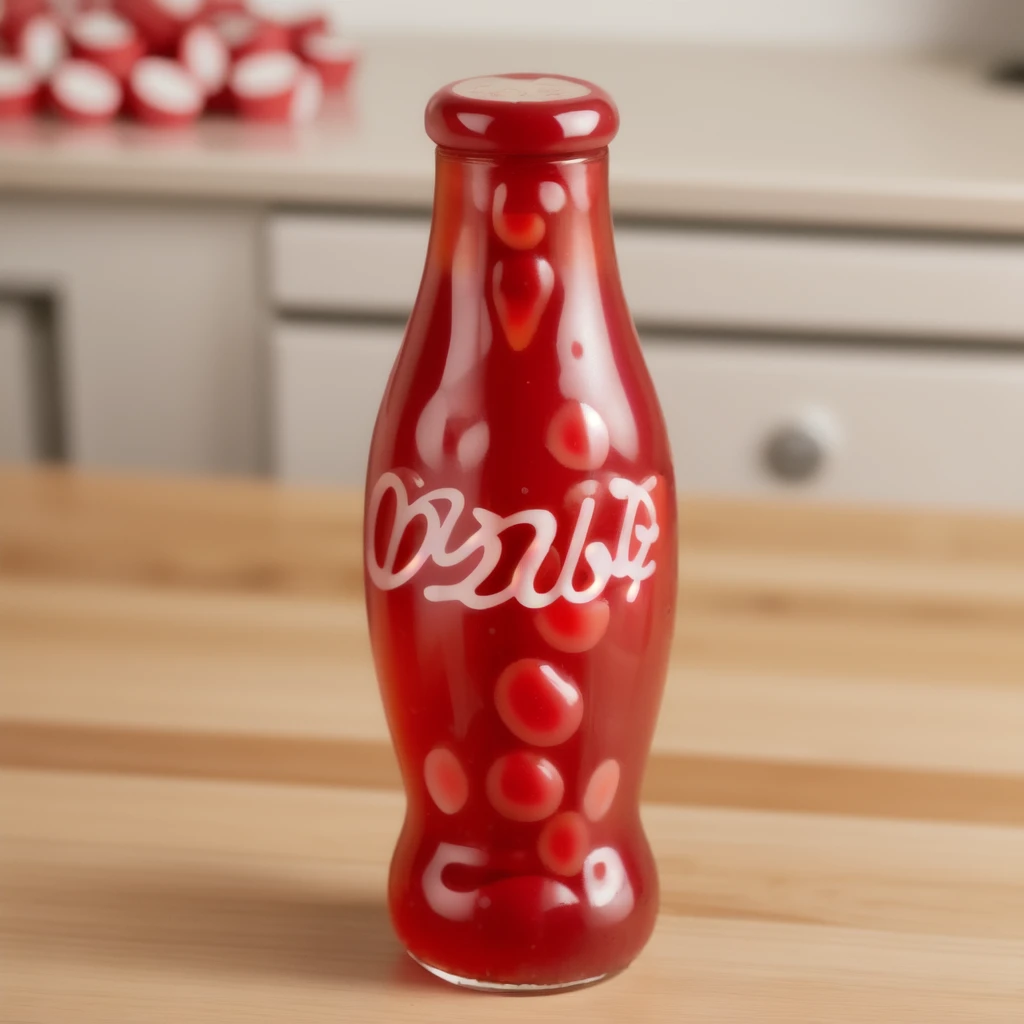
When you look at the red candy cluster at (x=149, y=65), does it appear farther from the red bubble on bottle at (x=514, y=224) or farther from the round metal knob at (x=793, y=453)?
the red bubble on bottle at (x=514, y=224)

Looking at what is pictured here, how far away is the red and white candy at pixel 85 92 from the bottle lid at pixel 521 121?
107cm

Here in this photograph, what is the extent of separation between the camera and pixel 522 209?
0.40 m

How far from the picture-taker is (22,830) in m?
0.52

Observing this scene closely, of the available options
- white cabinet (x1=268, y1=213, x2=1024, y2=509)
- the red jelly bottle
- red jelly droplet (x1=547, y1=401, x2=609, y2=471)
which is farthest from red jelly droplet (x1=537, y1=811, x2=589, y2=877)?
white cabinet (x1=268, y1=213, x2=1024, y2=509)

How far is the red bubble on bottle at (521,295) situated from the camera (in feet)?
1.34

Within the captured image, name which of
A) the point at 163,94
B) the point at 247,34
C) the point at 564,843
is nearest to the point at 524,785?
the point at 564,843

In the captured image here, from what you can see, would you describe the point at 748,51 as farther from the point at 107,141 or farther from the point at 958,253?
the point at 107,141

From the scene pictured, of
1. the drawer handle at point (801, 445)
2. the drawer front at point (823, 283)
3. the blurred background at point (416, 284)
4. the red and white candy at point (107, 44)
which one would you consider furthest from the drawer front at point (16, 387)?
the drawer handle at point (801, 445)

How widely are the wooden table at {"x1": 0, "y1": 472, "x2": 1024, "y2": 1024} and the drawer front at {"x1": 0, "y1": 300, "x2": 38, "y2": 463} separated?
2.09ft

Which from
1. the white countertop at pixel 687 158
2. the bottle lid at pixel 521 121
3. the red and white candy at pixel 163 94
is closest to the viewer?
the bottle lid at pixel 521 121

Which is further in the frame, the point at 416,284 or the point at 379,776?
the point at 416,284

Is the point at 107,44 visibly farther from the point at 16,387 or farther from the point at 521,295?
the point at 521,295

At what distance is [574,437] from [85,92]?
1.10 m

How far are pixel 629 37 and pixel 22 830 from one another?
1.54 metres
